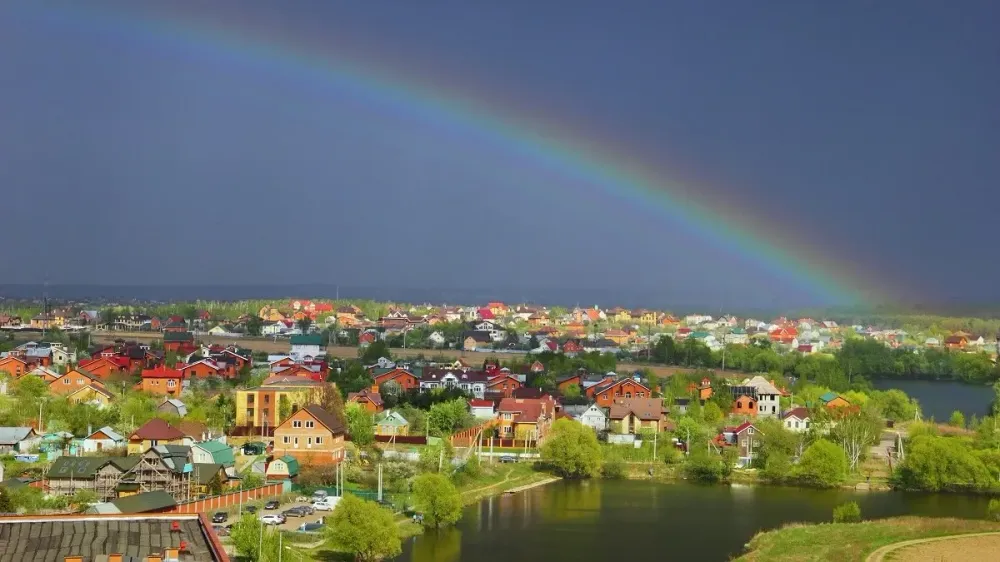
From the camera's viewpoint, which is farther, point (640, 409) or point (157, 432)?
point (640, 409)

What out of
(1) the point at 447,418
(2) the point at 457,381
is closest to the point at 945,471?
(1) the point at 447,418

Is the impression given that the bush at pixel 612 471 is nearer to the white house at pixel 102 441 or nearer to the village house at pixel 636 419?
the village house at pixel 636 419

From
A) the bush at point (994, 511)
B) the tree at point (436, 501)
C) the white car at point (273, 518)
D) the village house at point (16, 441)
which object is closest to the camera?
the white car at point (273, 518)

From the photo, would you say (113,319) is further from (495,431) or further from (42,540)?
(42,540)

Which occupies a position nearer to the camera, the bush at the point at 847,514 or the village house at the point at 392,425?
the bush at the point at 847,514

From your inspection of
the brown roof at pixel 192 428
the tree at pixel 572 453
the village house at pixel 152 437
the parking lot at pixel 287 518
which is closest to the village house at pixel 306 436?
the brown roof at pixel 192 428

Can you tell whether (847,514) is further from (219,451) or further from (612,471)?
(219,451)
